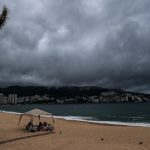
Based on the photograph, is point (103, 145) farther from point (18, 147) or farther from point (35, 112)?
point (35, 112)

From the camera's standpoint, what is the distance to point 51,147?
1691 cm

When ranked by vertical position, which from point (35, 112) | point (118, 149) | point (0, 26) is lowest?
point (118, 149)

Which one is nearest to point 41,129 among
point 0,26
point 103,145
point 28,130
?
point 28,130

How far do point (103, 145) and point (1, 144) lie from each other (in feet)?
17.7

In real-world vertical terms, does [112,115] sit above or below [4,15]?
below

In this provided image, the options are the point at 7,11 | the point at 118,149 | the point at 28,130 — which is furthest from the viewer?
the point at 28,130

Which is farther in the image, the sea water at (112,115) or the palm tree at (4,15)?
the sea water at (112,115)

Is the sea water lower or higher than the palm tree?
lower

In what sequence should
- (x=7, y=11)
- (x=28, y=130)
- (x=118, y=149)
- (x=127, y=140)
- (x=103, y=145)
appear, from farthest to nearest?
(x=28, y=130), (x=127, y=140), (x=103, y=145), (x=118, y=149), (x=7, y=11)

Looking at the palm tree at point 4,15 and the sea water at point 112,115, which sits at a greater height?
the palm tree at point 4,15

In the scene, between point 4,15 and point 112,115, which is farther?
point 112,115

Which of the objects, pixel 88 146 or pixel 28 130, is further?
pixel 28 130

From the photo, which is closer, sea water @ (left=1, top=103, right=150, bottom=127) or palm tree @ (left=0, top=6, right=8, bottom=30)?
palm tree @ (left=0, top=6, right=8, bottom=30)

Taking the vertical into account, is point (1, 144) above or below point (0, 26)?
below
